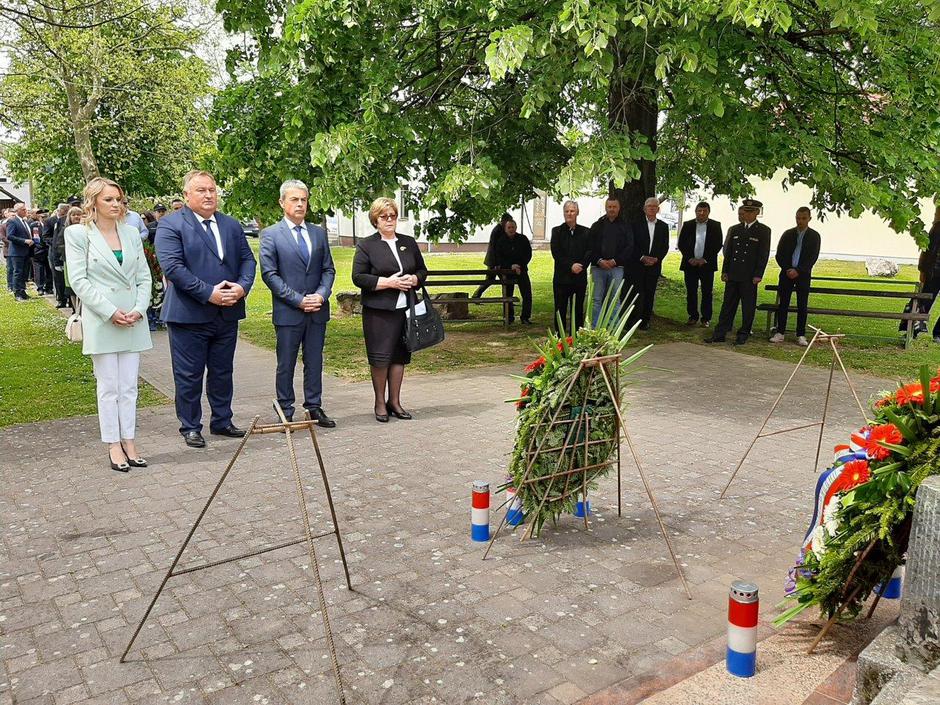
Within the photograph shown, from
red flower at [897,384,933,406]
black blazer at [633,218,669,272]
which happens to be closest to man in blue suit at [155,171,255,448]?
red flower at [897,384,933,406]

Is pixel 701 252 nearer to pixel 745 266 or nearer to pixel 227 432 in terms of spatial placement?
pixel 745 266

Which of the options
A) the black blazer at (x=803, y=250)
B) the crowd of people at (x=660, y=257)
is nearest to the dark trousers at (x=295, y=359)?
the crowd of people at (x=660, y=257)

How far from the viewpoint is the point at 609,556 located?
4879 millimetres

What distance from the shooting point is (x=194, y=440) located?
7.12 m

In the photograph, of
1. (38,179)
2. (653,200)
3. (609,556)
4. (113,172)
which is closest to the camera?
(609,556)

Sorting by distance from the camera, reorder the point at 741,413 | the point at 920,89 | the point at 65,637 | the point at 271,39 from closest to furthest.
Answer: the point at 65,637 < the point at 741,413 < the point at 920,89 < the point at 271,39

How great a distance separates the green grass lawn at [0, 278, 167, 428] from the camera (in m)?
8.61

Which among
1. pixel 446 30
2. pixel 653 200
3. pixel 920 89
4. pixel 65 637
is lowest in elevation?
pixel 65 637

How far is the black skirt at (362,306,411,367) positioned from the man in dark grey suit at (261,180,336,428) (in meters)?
0.43

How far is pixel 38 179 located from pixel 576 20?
32.0 m

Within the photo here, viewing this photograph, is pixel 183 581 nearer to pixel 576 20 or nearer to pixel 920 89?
pixel 576 20

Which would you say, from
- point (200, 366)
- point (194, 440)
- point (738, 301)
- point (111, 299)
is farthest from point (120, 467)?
point (738, 301)

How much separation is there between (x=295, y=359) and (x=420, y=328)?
1.18 m

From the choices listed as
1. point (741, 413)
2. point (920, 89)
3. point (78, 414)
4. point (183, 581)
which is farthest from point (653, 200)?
point (183, 581)
